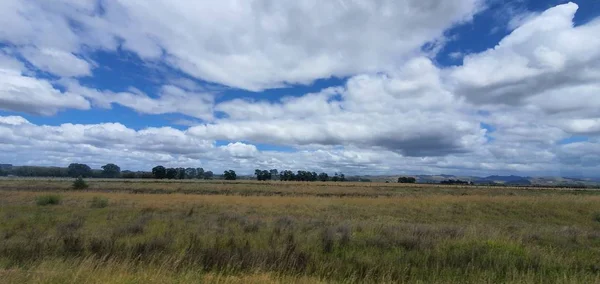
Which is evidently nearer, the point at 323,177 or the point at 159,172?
the point at 159,172

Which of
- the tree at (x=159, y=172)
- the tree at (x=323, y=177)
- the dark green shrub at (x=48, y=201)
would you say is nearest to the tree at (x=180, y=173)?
the tree at (x=159, y=172)

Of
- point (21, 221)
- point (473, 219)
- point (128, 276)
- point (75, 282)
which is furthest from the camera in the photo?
point (473, 219)

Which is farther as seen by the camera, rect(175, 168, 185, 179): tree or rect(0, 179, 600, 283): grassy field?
rect(175, 168, 185, 179): tree

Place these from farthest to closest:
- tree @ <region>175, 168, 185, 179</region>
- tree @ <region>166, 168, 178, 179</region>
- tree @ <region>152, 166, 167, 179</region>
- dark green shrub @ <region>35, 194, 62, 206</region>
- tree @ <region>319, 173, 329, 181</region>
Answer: tree @ <region>319, 173, 329, 181</region> → tree @ <region>175, 168, 185, 179</region> → tree @ <region>166, 168, 178, 179</region> → tree @ <region>152, 166, 167, 179</region> → dark green shrub @ <region>35, 194, 62, 206</region>

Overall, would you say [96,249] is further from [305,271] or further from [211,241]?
[305,271]

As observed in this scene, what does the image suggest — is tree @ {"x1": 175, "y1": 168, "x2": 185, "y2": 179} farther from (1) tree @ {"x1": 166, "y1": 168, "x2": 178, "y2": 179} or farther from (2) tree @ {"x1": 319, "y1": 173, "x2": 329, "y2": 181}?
(2) tree @ {"x1": 319, "y1": 173, "x2": 329, "y2": 181}

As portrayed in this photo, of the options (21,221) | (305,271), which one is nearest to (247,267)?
(305,271)

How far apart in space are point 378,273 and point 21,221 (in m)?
16.8

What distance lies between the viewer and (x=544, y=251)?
10.9 metres

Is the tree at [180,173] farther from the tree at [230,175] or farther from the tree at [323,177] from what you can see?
the tree at [323,177]

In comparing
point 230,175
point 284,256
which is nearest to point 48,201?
point 284,256

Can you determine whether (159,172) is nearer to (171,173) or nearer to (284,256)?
(171,173)

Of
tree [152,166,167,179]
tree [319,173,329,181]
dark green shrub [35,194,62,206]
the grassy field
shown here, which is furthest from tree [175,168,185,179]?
the grassy field

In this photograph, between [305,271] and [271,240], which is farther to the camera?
[271,240]
